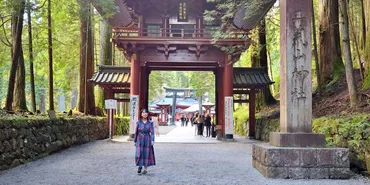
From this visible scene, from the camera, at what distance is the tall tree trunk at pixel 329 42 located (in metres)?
13.5

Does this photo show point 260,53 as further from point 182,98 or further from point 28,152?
point 182,98

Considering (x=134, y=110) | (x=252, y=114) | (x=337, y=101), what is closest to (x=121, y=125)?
(x=134, y=110)

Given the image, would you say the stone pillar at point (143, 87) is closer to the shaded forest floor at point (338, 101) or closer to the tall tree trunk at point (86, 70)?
the tall tree trunk at point (86, 70)

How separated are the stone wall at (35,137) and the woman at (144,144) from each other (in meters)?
2.93

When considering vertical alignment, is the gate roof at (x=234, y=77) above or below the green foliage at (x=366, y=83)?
above

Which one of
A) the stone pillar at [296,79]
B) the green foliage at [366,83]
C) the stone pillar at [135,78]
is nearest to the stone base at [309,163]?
the stone pillar at [296,79]

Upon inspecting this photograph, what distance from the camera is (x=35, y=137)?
8930 mm

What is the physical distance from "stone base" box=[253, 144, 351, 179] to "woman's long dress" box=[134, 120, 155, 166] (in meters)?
2.32

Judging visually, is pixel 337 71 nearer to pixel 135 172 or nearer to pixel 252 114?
pixel 252 114

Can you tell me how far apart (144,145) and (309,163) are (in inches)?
125

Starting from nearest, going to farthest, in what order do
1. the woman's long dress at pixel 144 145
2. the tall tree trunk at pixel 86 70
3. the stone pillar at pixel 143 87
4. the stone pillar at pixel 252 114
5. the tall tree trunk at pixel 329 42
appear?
the woman's long dress at pixel 144 145
the tall tree trunk at pixel 329 42
the tall tree trunk at pixel 86 70
the stone pillar at pixel 143 87
the stone pillar at pixel 252 114

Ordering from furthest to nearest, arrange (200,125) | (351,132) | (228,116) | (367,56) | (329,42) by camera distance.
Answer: (200,125)
(228,116)
(329,42)
(367,56)
(351,132)

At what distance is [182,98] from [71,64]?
32195mm

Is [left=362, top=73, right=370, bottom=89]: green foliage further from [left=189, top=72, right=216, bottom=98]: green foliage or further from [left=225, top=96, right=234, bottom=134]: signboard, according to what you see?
[left=189, top=72, right=216, bottom=98]: green foliage
